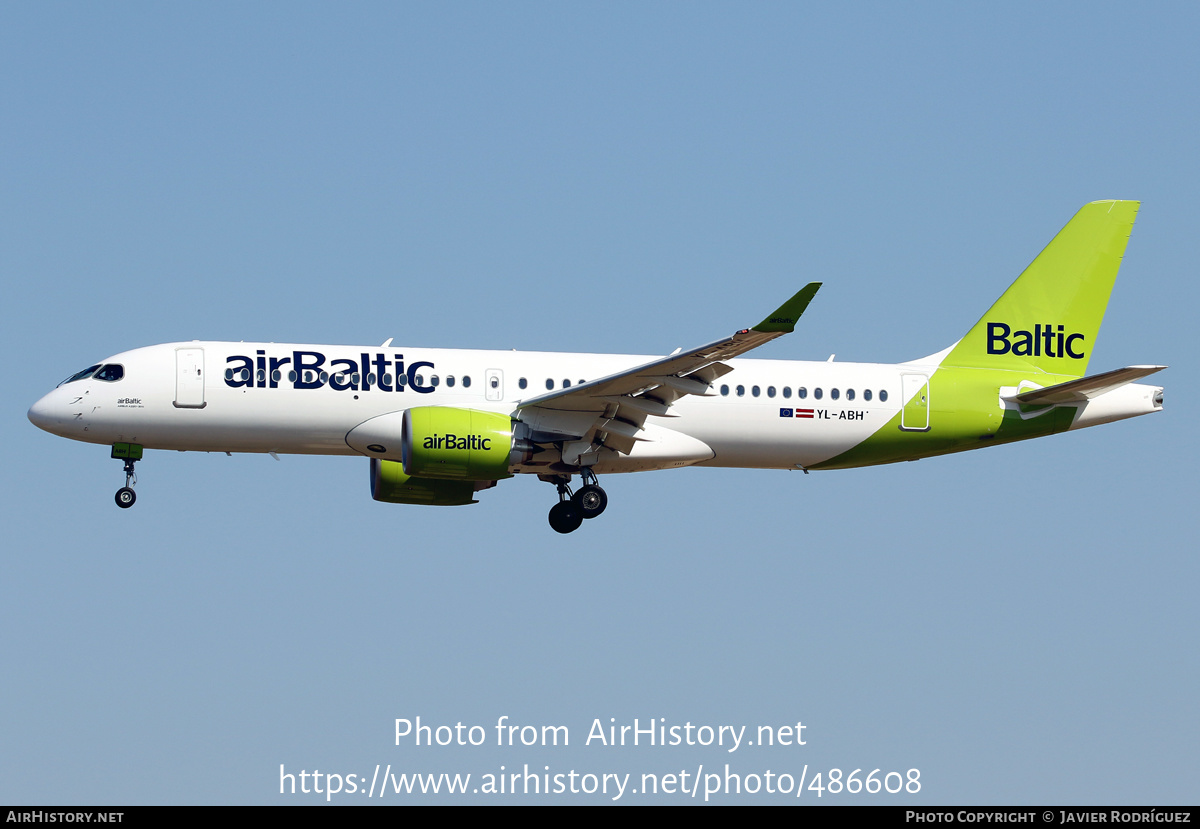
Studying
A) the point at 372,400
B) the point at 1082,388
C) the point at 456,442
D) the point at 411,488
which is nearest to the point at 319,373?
the point at 372,400

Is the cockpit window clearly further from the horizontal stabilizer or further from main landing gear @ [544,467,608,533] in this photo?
the horizontal stabilizer

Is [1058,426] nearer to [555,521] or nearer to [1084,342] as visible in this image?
[1084,342]

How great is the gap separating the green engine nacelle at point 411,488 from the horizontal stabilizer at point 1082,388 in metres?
14.0

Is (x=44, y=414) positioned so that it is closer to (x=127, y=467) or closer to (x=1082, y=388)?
(x=127, y=467)

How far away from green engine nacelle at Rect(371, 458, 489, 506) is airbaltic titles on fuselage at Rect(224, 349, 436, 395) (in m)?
2.87

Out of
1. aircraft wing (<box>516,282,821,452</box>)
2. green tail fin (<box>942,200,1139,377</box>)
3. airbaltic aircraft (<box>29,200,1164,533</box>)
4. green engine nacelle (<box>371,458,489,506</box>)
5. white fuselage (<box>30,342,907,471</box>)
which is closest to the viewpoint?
aircraft wing (<box>516,282,821,452</box>)

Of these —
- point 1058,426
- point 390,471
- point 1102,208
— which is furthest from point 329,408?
point 1102,208

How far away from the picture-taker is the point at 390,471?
38.0m

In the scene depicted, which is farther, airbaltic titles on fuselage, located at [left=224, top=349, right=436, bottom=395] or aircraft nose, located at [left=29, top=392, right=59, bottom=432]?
aircraft nose, located at [left=29, top=392, right=59, bottom=432]

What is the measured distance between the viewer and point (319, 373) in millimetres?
35188

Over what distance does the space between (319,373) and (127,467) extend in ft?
16.5

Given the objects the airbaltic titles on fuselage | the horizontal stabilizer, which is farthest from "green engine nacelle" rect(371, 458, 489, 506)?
the horizontal stabilizer

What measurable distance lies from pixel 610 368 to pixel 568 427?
7.56 ft

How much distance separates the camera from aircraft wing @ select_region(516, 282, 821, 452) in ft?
107
